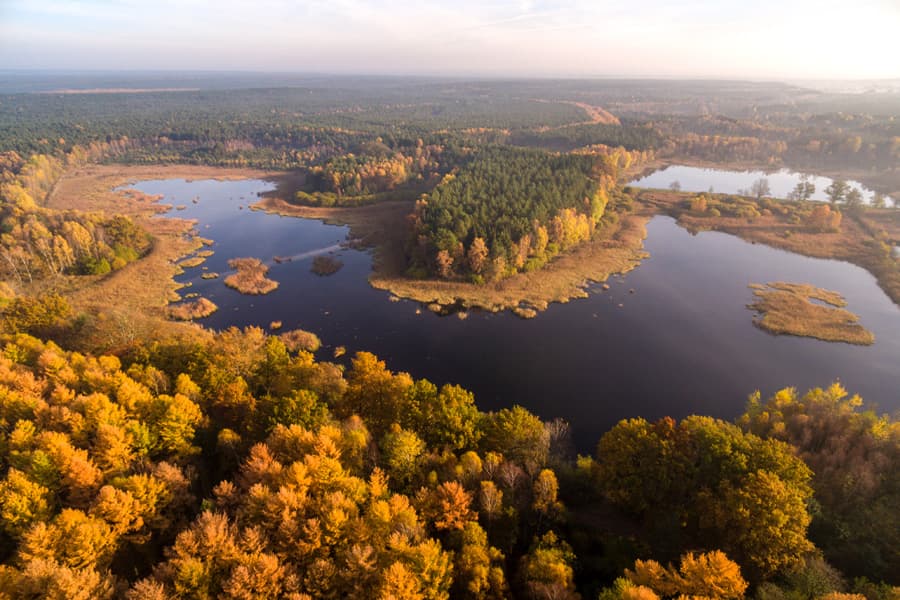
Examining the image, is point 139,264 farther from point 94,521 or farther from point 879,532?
point 879,532

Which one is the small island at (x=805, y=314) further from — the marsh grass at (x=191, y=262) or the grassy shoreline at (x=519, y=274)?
the marsh grass at (x=191, y=262)

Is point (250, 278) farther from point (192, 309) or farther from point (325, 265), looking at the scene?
point (325, 265)

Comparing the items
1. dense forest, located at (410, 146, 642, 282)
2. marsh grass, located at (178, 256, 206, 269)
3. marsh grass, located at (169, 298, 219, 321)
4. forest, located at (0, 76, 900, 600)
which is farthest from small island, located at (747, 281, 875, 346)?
marsh grass, located at (178, 256, 206, 269)

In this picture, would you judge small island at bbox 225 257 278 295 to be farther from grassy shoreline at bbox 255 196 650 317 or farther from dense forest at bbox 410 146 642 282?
dense forest at bbox 410 146 642 282

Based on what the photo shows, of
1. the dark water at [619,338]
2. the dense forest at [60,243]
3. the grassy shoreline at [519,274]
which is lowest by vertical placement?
the dark water at [619,338]

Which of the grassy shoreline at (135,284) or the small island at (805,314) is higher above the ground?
the grassy shoreline at (135,284)

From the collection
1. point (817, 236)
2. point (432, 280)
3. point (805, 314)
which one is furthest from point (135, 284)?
point (817, 236)

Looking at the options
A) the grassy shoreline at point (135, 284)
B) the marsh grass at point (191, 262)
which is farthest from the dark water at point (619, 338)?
the grassy shoreline at point (135, 284)

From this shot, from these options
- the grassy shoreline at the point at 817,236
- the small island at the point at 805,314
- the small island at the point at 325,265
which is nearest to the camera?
the small island at the point at 805,314
